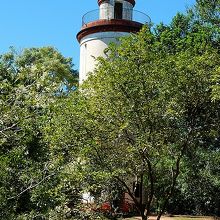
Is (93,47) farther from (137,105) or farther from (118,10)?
(137,105)

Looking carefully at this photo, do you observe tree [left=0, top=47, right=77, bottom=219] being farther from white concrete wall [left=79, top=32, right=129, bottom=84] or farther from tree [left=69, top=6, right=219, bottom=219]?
white concrete wall [left=79, top=32, right=129, bottom=84]

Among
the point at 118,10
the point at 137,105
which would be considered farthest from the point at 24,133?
the point at 118,10

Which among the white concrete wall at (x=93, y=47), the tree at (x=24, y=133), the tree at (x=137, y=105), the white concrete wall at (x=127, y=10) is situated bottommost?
the tree at (x=24, y=133)

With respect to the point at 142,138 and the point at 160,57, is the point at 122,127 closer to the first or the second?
the point at 142,138

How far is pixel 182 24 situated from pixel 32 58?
15820 mm

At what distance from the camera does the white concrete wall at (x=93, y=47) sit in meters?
26.8

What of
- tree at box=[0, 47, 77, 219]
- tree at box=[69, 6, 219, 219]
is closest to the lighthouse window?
tree at box=[69, 6, 219, 219]

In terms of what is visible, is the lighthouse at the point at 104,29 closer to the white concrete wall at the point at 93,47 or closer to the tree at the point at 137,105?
the white concrete wall at the point at 93,47

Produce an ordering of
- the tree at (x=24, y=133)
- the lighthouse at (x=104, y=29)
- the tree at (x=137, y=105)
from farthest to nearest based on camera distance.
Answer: the lighthouse at (x=104, y=29) < the tree at (x=137, y=105) < the tree at (x=24, y=133)

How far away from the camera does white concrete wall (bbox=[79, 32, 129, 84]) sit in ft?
88.1

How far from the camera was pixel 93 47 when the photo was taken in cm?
2725

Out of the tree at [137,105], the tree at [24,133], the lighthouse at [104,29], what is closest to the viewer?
the tree at [24,133]

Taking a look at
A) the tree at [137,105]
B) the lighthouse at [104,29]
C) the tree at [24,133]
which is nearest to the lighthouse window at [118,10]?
the lighthouse at [104,29]

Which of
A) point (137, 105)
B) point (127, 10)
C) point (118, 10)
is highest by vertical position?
point (118, 10)
